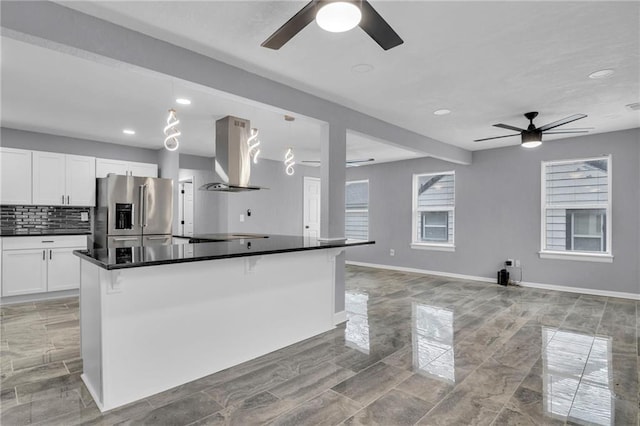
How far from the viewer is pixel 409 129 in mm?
5094

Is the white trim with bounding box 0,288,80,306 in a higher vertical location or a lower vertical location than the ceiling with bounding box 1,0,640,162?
lower

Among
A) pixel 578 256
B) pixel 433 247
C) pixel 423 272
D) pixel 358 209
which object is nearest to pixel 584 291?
pixel 578 256

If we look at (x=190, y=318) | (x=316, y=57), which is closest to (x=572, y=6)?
(x=316, y=57)

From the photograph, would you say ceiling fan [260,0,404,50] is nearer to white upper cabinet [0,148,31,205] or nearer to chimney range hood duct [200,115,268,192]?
chimney range hood duct [200,115,268,192]

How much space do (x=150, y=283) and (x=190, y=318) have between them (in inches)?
16.3

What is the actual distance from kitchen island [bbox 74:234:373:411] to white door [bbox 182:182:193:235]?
476 cm

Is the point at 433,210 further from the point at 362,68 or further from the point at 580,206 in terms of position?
the point at 362,68

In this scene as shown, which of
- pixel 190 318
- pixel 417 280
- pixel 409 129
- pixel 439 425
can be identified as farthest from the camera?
pixel 417 280

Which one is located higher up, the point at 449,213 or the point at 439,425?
the point at 449,213

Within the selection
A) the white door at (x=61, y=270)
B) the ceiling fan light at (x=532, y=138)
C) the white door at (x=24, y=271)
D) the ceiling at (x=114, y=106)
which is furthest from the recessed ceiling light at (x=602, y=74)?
the white door at (x=24, y=271)

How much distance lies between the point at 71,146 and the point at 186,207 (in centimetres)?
241

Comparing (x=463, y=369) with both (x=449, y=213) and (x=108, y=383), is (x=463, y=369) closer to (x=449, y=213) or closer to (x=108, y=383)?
(x=108, y=383)

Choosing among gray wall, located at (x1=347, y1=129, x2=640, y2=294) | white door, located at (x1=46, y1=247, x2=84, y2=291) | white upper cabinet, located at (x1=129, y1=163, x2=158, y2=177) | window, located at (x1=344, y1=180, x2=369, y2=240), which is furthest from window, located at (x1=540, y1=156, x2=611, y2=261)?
white door, located at (x1=46, y1=247, x2=84, y2=291)

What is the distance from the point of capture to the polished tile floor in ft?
6.85
